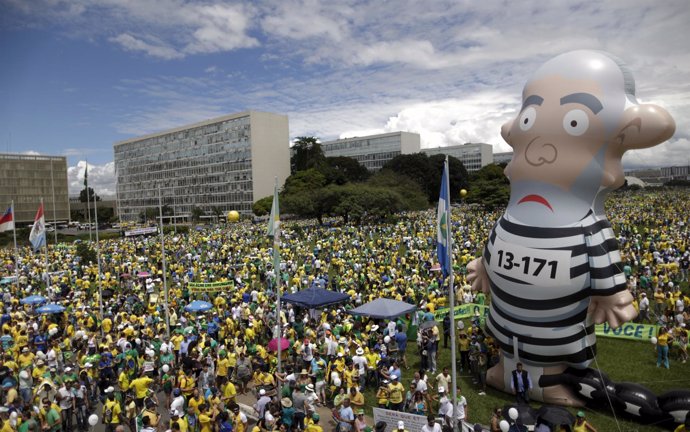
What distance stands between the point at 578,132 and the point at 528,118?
1.01 meters

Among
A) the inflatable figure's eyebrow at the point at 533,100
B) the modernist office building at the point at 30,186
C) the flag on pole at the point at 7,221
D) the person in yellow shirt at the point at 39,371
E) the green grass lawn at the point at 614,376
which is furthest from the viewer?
the modernist office building at the point at 30,186

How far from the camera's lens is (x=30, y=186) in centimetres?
10938

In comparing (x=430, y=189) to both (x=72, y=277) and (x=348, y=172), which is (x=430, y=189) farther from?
(x=72, y=277)

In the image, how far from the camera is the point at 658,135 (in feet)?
29.8

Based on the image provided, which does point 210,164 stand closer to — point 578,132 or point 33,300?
point 33,300

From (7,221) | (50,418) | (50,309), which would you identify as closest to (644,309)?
(50,418)

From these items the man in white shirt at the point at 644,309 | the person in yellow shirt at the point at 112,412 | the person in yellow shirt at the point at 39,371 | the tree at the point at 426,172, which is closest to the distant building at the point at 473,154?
the tree at the point at 426,172

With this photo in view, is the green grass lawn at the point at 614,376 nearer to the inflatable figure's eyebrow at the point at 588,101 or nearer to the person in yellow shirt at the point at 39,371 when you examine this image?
the inflatable figure's eyebrow at the point at 588,101

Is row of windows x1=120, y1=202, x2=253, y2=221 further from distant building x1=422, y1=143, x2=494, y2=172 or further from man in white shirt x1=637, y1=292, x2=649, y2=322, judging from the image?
man in white shirt x1=637, y1=292, x2=649, y2=322

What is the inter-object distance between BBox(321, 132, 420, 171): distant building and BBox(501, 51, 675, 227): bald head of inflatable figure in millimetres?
105967

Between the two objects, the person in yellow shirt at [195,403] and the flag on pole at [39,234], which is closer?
the person in yellow shirt at [195,403]

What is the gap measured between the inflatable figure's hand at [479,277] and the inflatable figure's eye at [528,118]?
125 inches

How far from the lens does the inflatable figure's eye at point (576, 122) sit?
9271mm

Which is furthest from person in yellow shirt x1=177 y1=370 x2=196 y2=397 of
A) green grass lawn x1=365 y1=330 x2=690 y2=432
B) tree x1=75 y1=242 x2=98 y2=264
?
tree x1=75 y1=242 x2=98 y2=264
